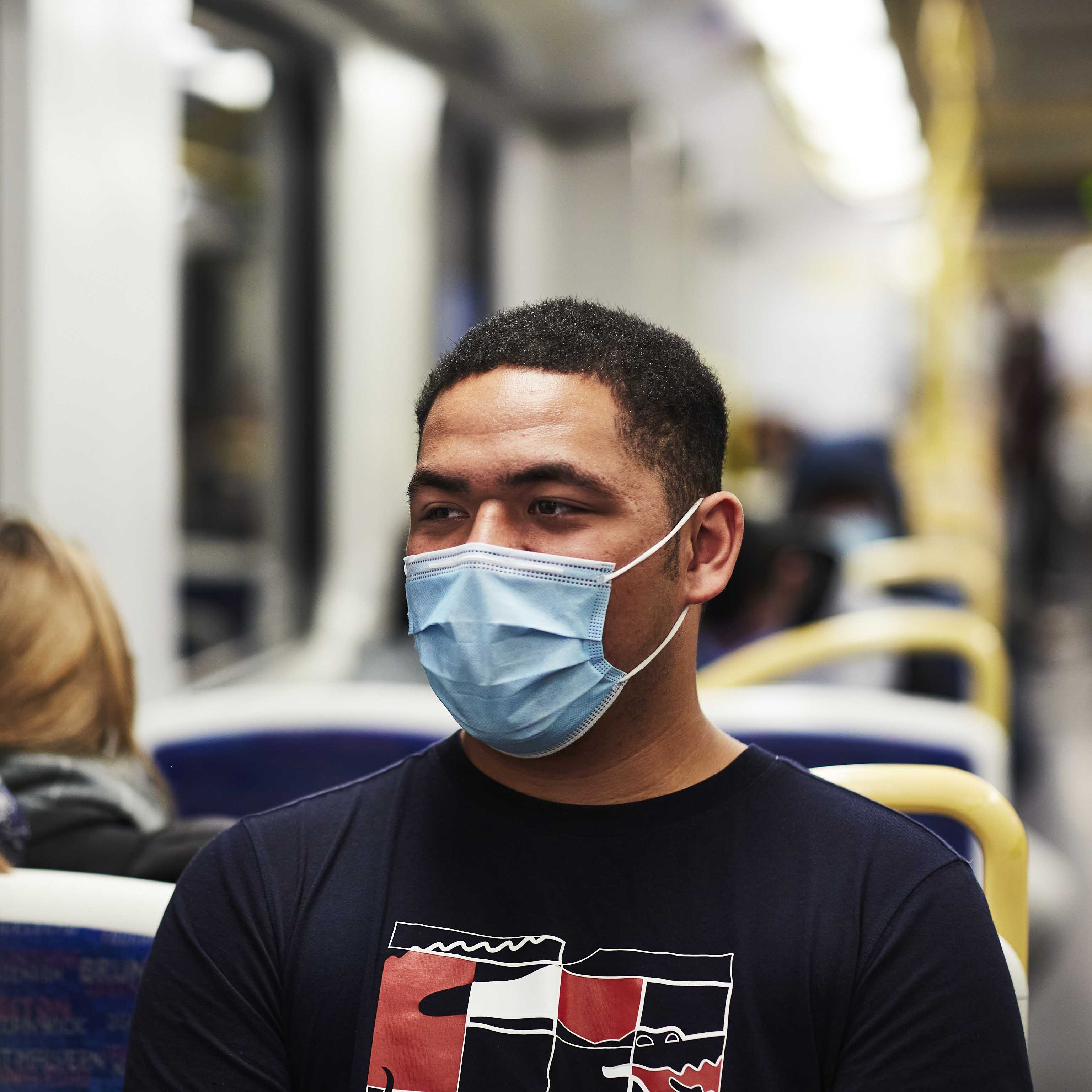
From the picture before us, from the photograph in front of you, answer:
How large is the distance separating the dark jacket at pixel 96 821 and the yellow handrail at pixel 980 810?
1.93ft

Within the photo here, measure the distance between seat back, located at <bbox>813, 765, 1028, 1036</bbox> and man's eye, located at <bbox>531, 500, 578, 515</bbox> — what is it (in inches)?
12.9

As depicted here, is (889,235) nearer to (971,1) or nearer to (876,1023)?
(971,1)

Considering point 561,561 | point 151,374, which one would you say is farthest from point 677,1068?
point 151,374

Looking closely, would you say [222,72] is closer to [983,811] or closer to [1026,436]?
[983,811]

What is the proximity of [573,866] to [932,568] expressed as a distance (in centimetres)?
272

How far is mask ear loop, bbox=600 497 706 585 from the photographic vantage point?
1.07 metres

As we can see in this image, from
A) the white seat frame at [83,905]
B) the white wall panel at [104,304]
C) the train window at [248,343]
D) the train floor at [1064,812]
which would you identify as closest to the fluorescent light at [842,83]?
the train window at [248,343]

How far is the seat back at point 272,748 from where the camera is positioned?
76.0 inches

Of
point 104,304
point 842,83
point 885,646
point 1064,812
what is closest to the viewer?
point 885,646

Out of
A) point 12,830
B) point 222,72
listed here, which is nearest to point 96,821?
point 12,830

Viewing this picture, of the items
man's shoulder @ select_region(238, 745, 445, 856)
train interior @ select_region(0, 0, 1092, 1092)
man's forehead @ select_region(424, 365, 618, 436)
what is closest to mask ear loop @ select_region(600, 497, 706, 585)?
man's forehead @ select_region(424, 365, 618, 436)

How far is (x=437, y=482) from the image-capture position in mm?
1074

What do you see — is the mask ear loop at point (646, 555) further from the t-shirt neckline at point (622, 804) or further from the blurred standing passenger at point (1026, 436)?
the blurred standing passenger at point (1026, 436)

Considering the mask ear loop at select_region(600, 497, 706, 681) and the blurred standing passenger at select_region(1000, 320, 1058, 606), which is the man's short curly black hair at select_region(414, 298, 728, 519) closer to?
the mask ear loop at select_region(600, 497, 706, 681)
